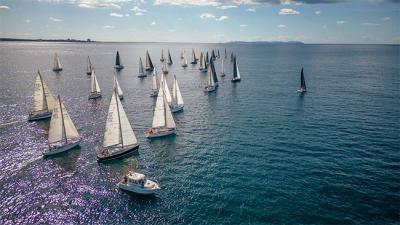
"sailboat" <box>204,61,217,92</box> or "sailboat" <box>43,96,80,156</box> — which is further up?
"sailboat" <box>204,61,217,92</box>

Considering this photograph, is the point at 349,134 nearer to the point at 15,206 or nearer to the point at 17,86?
the point at 15,206

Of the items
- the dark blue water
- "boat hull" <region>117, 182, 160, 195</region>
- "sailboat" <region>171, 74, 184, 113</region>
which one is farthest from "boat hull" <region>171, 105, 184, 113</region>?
"boat hull" <region>117, 182, 160, 195</region>

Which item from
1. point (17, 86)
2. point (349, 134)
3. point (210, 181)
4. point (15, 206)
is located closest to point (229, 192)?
point (210, 181)

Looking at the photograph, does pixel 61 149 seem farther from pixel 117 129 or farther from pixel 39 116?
pixel 39 116

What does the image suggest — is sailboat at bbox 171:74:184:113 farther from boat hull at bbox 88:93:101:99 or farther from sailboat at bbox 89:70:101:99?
sailboat at bbox 89:70:101:99

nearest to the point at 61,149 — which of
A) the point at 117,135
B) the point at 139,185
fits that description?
the point at 117,135

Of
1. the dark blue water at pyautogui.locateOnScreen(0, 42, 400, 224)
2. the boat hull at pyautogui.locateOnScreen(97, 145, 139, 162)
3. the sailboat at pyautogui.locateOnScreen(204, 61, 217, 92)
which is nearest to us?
the dark blue water at pyautogui.locateOnScreen(0, 42, 400, 224)
